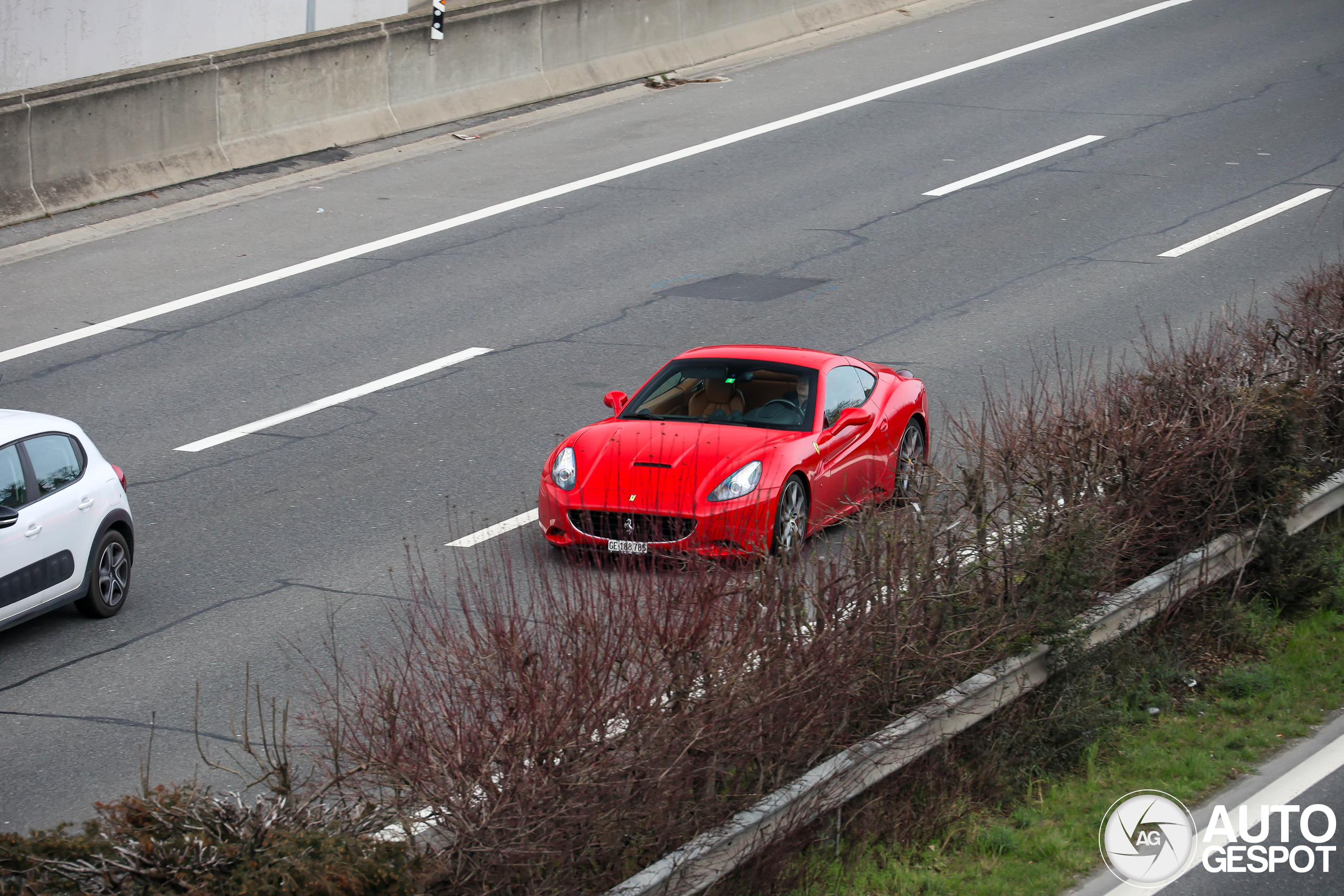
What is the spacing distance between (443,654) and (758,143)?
16938 mm

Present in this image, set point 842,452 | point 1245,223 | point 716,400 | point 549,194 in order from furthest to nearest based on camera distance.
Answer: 1. point 549,194
2. point 1245,223
3. point 716,400
4. point 842,452

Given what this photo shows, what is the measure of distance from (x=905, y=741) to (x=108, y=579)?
5512mm

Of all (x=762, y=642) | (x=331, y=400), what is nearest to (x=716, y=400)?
(x=331, y=400)

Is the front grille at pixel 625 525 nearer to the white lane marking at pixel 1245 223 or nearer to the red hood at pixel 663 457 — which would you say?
the red hood at pixel 663 457

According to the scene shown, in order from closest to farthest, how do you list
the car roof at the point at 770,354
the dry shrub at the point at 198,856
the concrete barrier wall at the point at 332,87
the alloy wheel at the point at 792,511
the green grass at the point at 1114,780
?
the dry shrub at the point at 198,856 < the green grass at the point at 1114,780 < the alloy wheel at the point at 792,511 < the car roof at the point at 770,354 < the concrete barrier wall at the point at 332,87

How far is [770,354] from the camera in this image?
11.6m

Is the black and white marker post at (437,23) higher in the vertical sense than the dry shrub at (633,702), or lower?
higher

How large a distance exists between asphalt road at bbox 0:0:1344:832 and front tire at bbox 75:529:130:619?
15 cm

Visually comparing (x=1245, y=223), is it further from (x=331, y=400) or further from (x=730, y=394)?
(x=331, y=400)

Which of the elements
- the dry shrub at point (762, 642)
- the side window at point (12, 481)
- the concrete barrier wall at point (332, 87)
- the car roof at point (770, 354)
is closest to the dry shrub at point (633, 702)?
the dry shrub at point (762, 642)

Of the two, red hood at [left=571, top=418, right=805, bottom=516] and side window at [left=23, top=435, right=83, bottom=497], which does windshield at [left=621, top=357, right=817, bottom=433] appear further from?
side window at [left=23, top=435, right=83, bottom=497]

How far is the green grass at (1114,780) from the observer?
6457 millimetres

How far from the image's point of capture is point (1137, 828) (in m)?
7.01

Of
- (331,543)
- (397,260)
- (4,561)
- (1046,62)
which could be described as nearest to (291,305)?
(397,260)
